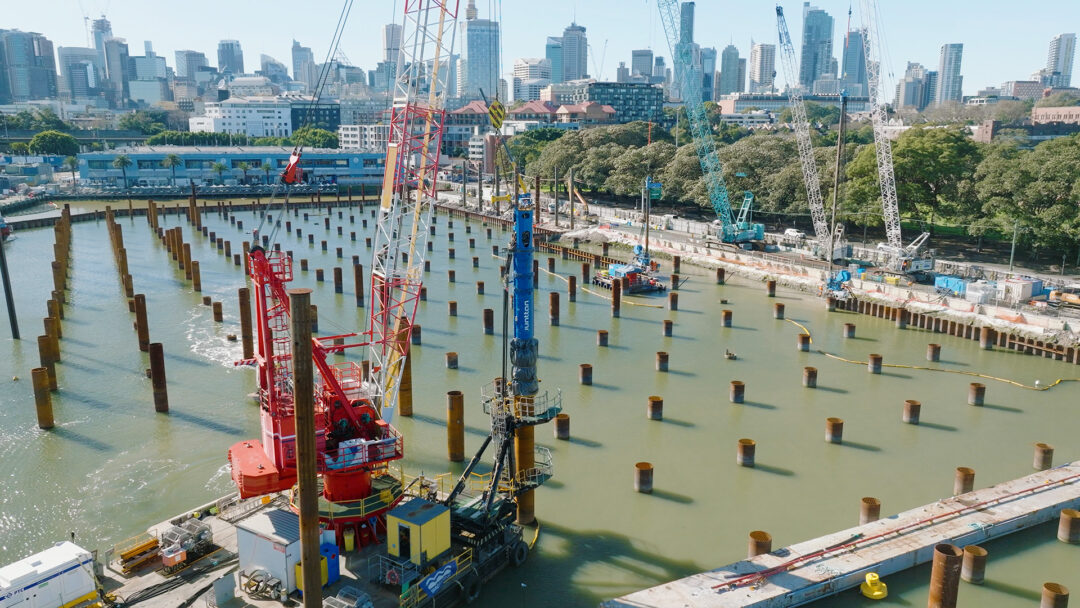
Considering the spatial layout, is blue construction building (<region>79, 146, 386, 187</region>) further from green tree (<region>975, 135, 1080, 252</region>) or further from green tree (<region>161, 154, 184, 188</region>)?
green tree (<region>975, 135, 1080, 252</region>)

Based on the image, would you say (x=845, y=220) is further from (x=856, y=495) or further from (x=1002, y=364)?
(x=856, y=495)

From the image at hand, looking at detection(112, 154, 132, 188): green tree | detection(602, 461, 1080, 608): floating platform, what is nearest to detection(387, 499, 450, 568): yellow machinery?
detection(602, 461, 1080, 608): floating platform

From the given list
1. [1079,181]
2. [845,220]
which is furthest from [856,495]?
[845,220]

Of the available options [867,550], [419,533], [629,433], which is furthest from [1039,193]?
[419,533]

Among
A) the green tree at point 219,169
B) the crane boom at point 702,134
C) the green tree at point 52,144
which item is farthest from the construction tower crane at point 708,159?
the green tree at point 52,144

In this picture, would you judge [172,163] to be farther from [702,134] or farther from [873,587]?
[873,587]

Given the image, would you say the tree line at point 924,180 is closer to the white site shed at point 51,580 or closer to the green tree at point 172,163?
the white site shed at point 51,580

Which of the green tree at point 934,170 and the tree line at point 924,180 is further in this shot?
the green tree at point 934,170
